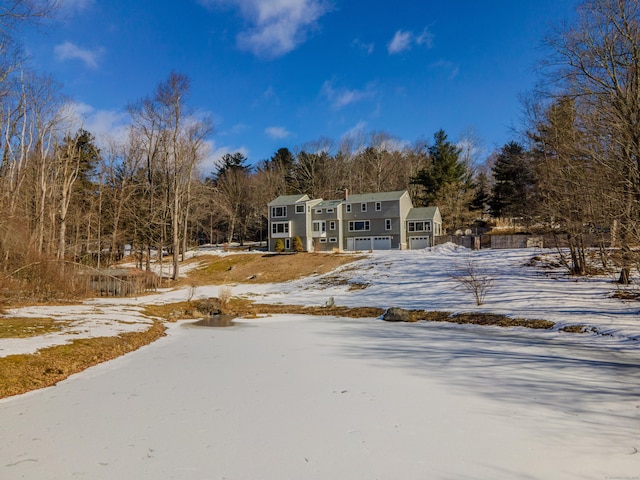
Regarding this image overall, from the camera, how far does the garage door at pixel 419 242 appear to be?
42312 mm

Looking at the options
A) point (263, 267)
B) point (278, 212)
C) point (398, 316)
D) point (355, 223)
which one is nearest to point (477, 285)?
point (398, 316)

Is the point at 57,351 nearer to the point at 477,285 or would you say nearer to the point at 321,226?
the point at 477,285

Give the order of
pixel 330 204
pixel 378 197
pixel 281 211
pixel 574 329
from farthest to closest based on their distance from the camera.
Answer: pixel 281 211 → pixel 330 204 → pixel 378 197 → pixel 574 329

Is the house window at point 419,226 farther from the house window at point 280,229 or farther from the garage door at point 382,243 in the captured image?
the house window at point 280,229

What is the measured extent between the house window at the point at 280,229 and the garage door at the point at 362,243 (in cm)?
781

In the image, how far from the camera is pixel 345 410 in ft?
18.8

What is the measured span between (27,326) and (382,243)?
35525 mm

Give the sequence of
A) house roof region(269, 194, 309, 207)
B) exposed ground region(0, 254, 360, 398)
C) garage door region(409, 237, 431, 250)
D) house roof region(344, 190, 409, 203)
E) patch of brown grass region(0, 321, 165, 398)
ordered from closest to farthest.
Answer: patch of brown grass region(0, 321, 165, 398)
exposed ground region(0, 254, 360, 398)
garage door region(409, 237, 431, 250)
house roof region(344, 190, 409, 203)
house roof region(269, 194, 309, 207)

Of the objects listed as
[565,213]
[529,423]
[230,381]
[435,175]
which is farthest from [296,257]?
[529,423]

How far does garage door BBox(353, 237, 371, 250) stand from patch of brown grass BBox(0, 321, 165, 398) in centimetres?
3445

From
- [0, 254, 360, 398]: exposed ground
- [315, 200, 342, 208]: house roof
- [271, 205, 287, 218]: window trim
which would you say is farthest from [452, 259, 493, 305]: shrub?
[271, 205, 287, 218]: window trim

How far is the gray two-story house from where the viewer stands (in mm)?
42812

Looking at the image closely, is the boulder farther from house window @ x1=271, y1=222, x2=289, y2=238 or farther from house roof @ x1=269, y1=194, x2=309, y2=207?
house roof @ x1=269, y1=194, x2=309, y2=207

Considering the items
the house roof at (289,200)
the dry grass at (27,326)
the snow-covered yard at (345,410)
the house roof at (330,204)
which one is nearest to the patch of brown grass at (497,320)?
the snow-covered yard at (345,410)
